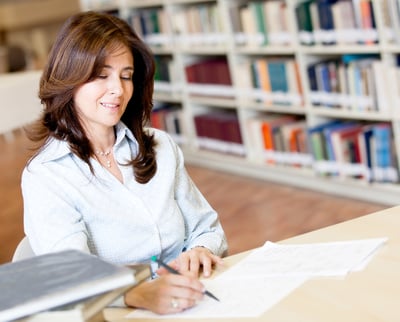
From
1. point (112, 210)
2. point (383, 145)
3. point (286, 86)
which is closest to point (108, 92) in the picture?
point (112, 210)

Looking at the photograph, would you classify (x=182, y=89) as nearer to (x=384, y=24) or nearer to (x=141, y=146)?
(x=384, y=24)

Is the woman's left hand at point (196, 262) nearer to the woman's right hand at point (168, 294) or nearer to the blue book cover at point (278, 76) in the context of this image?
the woman's right hand at point (168, 294)

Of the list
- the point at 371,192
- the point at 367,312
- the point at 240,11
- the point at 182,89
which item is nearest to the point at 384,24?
the point at 371,192

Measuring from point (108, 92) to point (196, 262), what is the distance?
20.4 inches

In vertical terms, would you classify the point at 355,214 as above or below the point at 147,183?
below

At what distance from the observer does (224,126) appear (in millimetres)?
5922

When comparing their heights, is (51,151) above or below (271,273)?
above

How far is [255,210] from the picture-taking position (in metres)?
4.95

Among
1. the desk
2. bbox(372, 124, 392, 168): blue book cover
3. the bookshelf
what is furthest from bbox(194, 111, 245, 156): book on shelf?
the desk

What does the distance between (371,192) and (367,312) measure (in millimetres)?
3333

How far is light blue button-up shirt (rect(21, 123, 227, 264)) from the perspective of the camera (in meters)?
1.97

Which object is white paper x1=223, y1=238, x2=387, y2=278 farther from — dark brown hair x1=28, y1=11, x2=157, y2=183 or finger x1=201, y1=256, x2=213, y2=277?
dark brown hair x1=28, y1=11, x2=157, y2=183

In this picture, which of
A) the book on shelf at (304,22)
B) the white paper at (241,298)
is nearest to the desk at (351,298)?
the white paper at (241,298)

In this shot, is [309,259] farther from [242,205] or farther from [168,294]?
[242,205]
